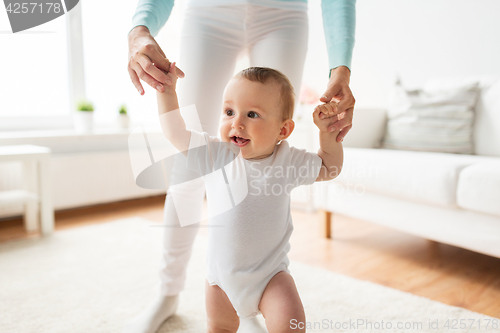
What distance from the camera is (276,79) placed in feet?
2.71

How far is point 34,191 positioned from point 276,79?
6.68 ft

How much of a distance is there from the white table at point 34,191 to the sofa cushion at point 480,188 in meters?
2.05

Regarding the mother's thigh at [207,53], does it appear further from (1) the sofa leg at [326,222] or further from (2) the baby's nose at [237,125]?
(1) the sofa leg at [326,222]

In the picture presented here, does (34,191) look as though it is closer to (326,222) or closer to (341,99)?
(326,222)

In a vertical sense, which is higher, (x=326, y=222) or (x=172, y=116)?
(x=172, y=116)

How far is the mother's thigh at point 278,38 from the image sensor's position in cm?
97

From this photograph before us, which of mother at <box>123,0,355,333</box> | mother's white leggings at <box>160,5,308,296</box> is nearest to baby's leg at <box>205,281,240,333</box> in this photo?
mother at <box>123,0,355,333</box>

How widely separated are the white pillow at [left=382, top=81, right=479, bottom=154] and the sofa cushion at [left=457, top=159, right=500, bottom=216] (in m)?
0.51

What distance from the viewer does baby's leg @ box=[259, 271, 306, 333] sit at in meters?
0.74

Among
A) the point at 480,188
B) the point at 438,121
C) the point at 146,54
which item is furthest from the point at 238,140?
the point at 438,121

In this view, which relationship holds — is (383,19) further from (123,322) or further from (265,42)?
(123,322)

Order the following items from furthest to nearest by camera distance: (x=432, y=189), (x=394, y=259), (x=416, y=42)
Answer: (x=416, y=42), (x=394, y=259), (x=432, y=189)

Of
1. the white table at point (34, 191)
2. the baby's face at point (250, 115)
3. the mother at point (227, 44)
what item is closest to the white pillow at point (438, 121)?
the mother at point (227, 44)

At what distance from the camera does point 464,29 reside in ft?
7.79
